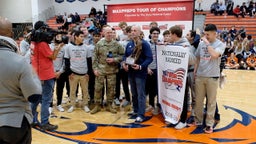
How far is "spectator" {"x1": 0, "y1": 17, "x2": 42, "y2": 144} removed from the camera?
1.74 m

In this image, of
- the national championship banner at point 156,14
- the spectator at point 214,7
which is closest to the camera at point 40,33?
the national championship banner at point 156,14

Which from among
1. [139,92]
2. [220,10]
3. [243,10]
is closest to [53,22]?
[220,10]

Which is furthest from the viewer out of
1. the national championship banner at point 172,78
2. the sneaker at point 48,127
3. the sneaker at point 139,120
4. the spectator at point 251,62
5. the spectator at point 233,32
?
the spectator at point 233,32

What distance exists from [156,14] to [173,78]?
2.91 m

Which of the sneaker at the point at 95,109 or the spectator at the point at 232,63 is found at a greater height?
the spectator at the point at 232,63

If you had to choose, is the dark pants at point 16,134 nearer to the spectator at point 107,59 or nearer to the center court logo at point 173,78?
the center court logo at point 173,78

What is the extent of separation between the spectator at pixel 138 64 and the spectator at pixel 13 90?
2.36m

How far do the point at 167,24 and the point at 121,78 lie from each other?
1.89 meters

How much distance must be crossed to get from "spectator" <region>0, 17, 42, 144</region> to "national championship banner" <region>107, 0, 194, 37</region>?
14.4 feet

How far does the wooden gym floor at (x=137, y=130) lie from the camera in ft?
11.7

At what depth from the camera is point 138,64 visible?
419 cm

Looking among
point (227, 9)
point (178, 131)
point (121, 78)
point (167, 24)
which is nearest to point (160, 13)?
point (167, 24)

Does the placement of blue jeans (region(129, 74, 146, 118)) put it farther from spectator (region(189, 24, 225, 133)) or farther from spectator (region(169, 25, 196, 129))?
spectator (region(189, 24, 225, 133))

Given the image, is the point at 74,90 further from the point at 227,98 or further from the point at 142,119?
the point at 227,98
